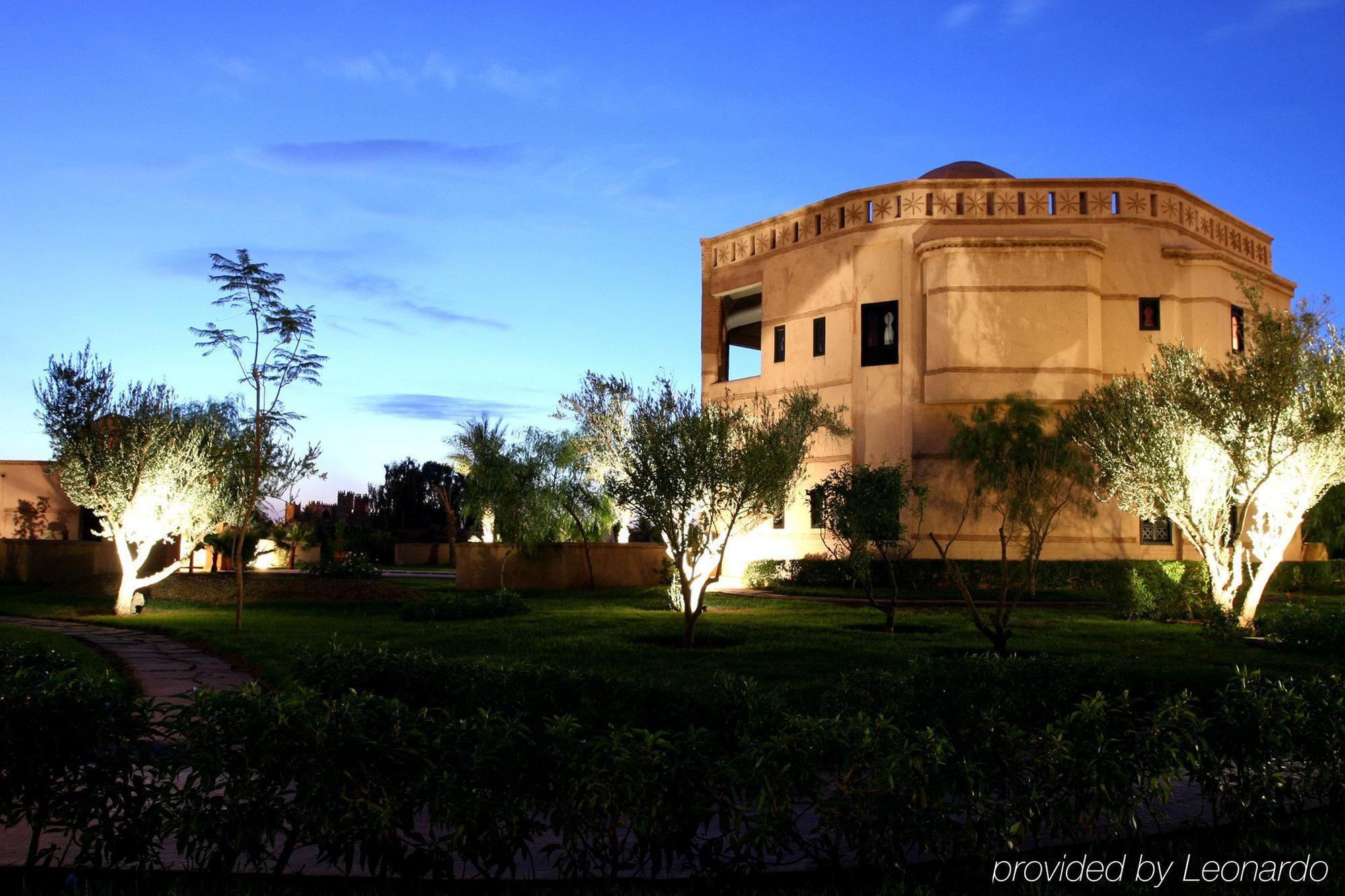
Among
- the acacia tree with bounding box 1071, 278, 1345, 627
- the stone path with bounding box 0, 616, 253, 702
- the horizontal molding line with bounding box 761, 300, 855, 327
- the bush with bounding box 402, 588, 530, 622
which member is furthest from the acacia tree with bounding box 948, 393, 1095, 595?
the stone path with bounding box 0, 616, 253, 702

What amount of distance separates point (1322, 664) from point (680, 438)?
9332 mm

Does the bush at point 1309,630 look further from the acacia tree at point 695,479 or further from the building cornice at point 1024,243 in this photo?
the building cornice at point 1024,243

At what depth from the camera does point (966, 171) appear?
34.7m

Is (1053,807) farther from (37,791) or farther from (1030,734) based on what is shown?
(37,791)

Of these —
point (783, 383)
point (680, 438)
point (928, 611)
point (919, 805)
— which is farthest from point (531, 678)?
point (783, 383)

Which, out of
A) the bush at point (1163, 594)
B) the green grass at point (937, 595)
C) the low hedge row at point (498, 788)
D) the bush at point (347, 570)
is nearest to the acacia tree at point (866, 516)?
the bush at point (1163, 594)

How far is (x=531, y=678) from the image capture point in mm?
8883

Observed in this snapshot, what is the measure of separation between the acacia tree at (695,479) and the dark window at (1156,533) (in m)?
17.6

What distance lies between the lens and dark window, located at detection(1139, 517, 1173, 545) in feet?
100

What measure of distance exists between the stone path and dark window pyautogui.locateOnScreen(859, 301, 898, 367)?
22.6 metres

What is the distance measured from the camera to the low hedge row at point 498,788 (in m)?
4.79

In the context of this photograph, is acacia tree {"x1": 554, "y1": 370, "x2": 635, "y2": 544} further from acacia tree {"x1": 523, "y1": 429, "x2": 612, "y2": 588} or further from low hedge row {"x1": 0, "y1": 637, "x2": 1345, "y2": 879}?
low hedge row {"x1": 0, "y1": 637, "x2": 1345, "y2": 879}

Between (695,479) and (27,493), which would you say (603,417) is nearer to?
(695,479)

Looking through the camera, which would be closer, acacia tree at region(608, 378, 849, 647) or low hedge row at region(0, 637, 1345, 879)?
low hedge row at region(0, 637, 1345, 879)
